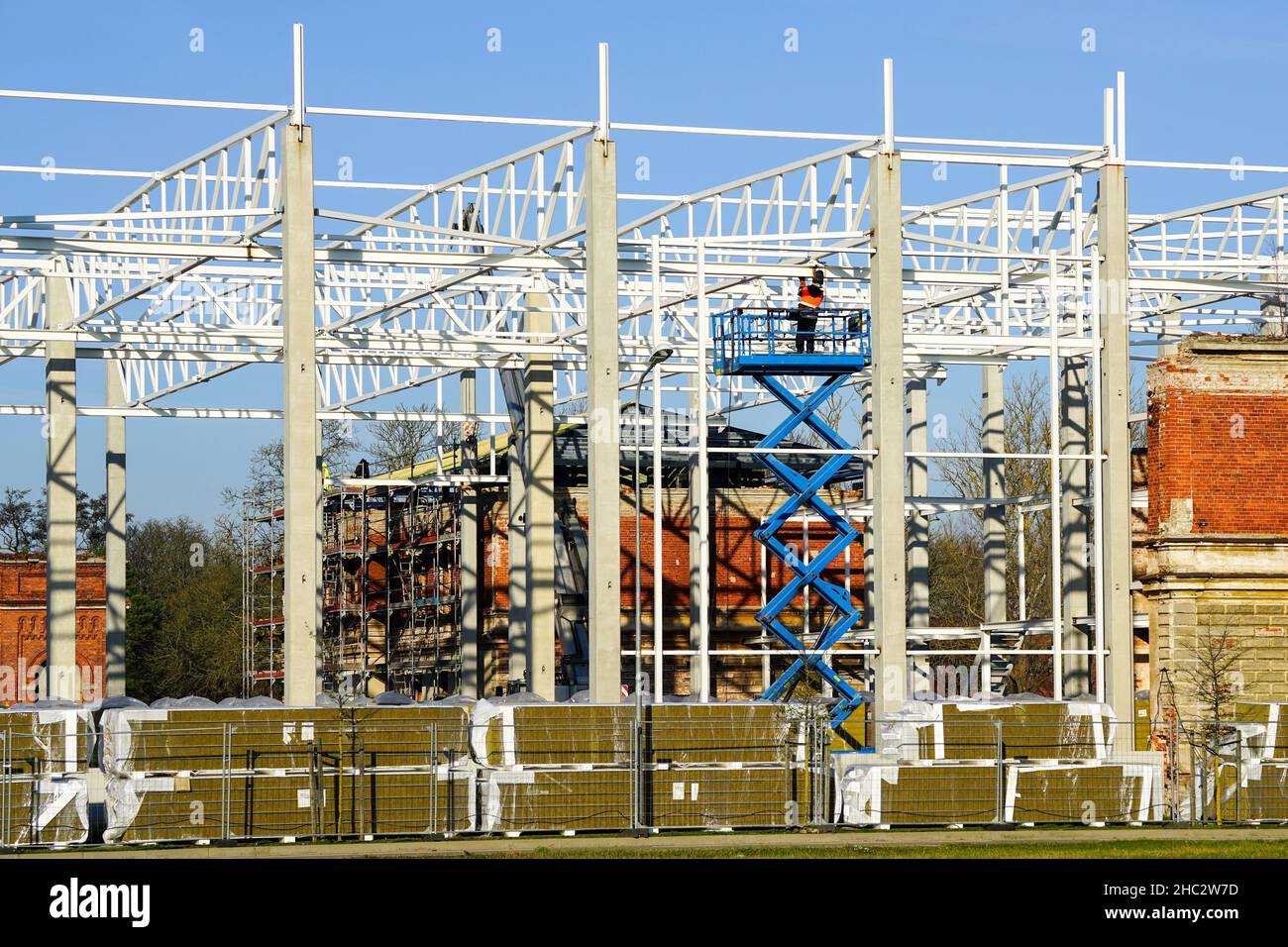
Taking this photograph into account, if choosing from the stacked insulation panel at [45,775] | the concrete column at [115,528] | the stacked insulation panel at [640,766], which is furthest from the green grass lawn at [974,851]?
the concrete column at [115,528]

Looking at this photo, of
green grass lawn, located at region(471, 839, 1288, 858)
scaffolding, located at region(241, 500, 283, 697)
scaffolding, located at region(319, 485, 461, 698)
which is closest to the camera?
green grass lawn, located at region(471, 839, 1288, 858)

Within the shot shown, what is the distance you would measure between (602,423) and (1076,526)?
515 inches

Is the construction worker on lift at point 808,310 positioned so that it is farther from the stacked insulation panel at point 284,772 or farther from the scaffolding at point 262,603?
the scaffolding at point 262,603

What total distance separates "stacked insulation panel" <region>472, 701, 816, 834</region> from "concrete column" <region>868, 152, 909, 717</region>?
2.66 metres

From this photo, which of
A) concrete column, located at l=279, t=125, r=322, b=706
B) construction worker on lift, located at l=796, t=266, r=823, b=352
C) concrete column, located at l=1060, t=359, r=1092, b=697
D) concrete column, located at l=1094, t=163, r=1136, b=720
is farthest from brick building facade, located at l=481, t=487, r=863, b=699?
concrete column, located at l=279, t=125, r=322, b=706

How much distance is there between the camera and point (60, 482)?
41.3 m

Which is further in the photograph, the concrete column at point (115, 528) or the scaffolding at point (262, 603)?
the scaffolding at point (262, 603)

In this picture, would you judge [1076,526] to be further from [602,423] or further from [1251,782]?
[602,423]

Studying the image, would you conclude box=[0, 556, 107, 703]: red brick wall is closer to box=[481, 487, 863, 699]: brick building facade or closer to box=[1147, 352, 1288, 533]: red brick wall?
box=[481, 487, 863, 699]: brick building facade

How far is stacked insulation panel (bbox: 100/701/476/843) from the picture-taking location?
26172mm

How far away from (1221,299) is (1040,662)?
25.6 metres

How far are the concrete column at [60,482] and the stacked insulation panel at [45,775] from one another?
12743 mm

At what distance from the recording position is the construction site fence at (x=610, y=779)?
2630 cm
